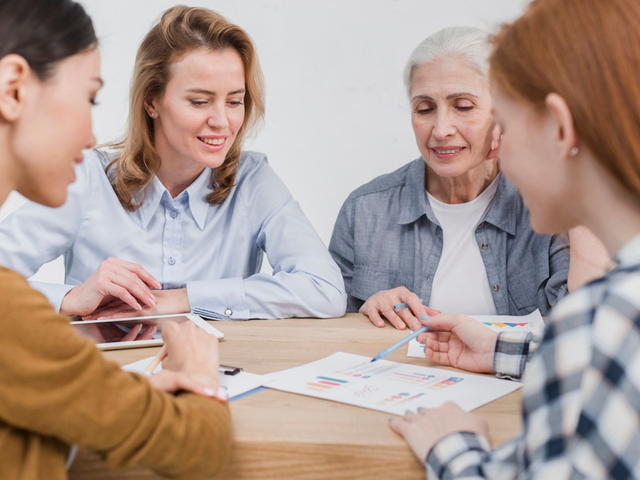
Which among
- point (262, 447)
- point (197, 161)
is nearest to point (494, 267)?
point (197, 161)

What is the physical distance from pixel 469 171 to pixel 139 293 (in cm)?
102

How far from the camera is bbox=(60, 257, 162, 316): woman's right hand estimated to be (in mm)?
1345

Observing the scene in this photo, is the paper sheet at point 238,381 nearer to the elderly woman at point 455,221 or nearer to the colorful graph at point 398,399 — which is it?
the colorful graph at point 398,399

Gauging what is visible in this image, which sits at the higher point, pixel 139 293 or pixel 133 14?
pixel 133 14

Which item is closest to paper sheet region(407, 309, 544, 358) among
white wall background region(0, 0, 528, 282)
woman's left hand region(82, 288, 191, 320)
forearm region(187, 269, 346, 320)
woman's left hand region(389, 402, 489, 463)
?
forearm region(187, 269, 346, 320)

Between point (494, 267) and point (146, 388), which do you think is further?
point (494, 267)

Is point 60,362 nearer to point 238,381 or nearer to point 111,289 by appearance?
point 238,381

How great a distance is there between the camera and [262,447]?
755 millimetres

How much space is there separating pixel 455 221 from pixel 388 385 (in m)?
0.95

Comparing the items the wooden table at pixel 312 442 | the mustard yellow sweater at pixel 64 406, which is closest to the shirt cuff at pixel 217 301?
the wooden table at pixel 312 442

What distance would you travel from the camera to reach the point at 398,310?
1392 mm

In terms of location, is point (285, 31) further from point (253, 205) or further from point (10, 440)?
point (10, 440)

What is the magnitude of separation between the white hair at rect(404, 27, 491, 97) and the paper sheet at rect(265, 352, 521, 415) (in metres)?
0.98

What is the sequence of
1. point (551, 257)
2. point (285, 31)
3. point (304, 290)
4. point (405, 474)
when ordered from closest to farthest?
point (405, 474) < point (304, 290) < point (551, 257) < point (285, 31)
